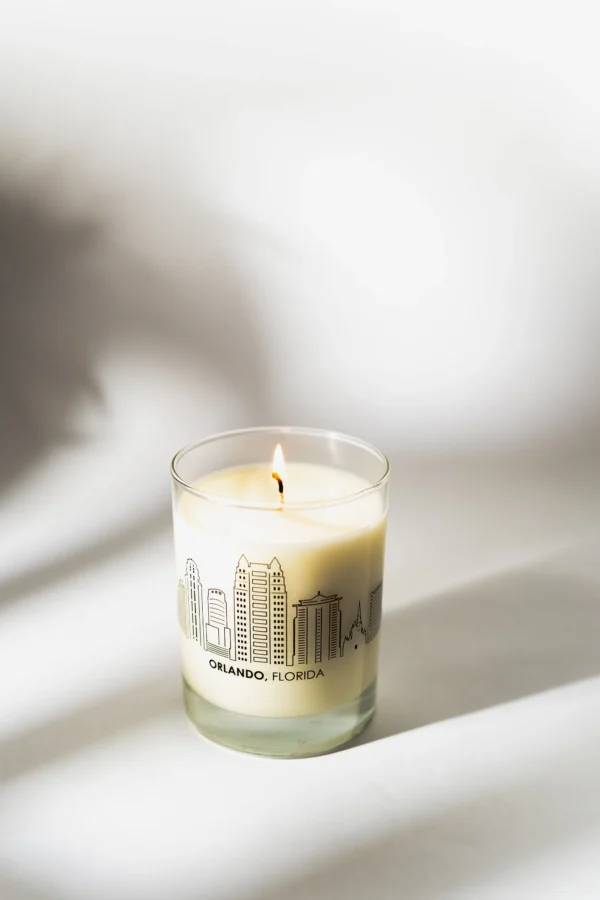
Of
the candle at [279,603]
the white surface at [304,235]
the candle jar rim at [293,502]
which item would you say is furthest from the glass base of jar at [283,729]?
the white surface at [304,235]

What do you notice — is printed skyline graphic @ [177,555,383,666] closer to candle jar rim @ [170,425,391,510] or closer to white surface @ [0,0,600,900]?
candle jar rim @ [170,425,391,510]

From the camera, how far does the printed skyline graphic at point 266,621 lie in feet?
2.10

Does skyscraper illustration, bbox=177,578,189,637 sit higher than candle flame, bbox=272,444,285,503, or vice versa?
candle flame, bbox=272,444,285,503

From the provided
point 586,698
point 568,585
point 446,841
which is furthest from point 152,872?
point 568,585

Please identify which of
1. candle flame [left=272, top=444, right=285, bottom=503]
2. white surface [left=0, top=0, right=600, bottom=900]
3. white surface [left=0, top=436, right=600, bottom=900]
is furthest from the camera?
white surface [left=0, top=0, right=600, bottom=900]

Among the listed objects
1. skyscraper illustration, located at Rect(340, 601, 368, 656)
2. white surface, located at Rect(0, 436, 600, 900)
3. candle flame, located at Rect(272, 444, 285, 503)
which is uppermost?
candle flame, located at Rect(272, 444, 285, 503)

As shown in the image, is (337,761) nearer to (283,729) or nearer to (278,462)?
(283,729)

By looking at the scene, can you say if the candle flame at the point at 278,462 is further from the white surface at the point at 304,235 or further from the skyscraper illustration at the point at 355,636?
the white surface at the point at 304,235

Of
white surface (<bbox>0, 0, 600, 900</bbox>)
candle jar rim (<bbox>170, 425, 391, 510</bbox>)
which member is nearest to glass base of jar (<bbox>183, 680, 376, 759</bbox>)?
candle jar rim (<bbox>170, 425, 391, 510</bbox>)

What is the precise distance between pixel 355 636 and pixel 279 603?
0.20 feet

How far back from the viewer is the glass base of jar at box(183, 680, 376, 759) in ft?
2.23

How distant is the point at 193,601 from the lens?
0.67 m

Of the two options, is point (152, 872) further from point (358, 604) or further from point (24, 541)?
point (24, 541)

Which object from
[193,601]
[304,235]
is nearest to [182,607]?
[193,601]
